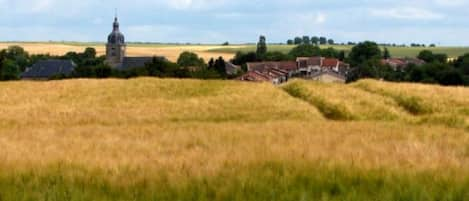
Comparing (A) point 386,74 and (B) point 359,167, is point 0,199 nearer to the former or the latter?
(B) point 359,167

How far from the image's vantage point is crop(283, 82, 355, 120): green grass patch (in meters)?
28.5

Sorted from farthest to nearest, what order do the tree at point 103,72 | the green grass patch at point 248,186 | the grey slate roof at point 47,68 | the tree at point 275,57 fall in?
the tree at point 275,57 < the grey slate roof at point 47,68 < the tree at point 103,72 < the green grass patch at point 248,186

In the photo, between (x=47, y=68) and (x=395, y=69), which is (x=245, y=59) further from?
(x=47, y=68)

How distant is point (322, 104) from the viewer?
31047 millimetres

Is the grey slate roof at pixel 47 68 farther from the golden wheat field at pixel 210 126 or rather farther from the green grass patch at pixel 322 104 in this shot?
the green grass patch at pixel 322 104

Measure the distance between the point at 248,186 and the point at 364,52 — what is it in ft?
558

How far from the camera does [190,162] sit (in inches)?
345

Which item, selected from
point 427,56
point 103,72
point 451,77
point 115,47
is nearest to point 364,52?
point 427,56

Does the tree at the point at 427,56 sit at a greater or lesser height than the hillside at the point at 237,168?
lesser

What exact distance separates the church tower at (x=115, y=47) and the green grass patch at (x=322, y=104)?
147 metres

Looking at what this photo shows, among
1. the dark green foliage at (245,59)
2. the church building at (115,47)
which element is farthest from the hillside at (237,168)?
the church building at (115,47)

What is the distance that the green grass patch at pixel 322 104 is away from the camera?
2847 cm

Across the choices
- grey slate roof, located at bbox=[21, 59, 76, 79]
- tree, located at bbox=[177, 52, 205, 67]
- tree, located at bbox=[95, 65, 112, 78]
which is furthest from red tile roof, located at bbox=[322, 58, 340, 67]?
tree, located at bbox=[95, 65, 112, 78]

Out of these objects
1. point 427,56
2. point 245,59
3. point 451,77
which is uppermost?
point 427,56
